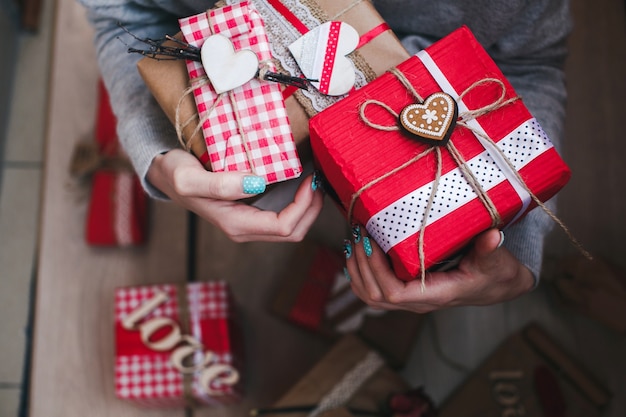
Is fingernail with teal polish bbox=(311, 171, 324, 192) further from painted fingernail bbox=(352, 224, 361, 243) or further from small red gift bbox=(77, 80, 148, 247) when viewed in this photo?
small red gift bbox=(77, 80, 148, 247)

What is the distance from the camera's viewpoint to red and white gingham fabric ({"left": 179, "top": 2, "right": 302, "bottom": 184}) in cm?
68

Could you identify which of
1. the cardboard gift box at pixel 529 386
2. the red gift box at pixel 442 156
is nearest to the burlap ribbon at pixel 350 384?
the cardboard gift box at pixel 529 386

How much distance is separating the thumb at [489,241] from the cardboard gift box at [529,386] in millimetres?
641

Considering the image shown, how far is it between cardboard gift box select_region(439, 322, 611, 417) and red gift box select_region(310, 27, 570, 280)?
68 centimetres

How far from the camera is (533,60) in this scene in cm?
89

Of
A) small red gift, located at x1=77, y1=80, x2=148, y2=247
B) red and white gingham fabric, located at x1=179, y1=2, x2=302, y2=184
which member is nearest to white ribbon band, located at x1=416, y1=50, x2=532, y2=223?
red and white gingham fabric, located at x1=179, y1=2, x2=302, y2=184

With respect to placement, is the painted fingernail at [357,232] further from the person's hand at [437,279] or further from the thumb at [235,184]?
the thumb at [235,184]

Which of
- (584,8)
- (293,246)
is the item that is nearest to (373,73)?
(293,246)

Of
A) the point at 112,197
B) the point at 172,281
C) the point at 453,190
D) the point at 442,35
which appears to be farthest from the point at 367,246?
the point at 112,197

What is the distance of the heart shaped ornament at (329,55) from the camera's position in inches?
27.2

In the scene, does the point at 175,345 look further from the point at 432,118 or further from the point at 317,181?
the point at 432,118

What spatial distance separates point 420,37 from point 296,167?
0.36 meters

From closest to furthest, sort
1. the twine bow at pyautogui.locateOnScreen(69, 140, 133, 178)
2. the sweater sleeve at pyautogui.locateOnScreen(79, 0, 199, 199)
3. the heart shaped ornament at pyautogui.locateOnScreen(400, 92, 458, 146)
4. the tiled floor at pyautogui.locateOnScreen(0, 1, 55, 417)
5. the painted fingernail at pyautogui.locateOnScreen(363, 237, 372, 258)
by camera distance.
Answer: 1. the heart shaped ornament at pyautogui.locateOnScreen(400, 92, 458, 146)
2. the painted fingernail at pyautogui.locateOnScreen(363, 237, 372, 258)
3. the sweater sleeve at pyautogui.locateOnScreen(79, 0, 199, 199)
4. the twine bow at pyautogui.locateOnScreen(69, 140, 133, 178)
5. the tiled floor at pyautogui.locateOnScreen(0, 1, 55, 417)

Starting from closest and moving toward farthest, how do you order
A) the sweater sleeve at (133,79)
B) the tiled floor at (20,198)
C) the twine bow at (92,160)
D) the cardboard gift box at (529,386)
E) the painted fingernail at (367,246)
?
the painted fingernail at (367,246), the sweater sleeve at (133,79), the cardboard gift box at (529,386), the twine bow at (92,160), the tiled floor at (20,198)
